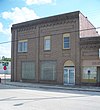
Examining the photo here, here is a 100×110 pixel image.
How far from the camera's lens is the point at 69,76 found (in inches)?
1057

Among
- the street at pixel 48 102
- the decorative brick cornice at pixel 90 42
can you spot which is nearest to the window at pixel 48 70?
the decorative brick cornice at pixel 90 42

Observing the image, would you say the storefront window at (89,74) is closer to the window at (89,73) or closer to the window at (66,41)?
the window at (89,73)

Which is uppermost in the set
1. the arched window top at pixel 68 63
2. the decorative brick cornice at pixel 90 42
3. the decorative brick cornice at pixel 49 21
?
the decorative brick cornice at pixel 49 21

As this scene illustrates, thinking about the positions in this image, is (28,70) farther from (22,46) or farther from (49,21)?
(49,21)

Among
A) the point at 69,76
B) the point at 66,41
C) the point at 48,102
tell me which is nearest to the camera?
the point at 48,102

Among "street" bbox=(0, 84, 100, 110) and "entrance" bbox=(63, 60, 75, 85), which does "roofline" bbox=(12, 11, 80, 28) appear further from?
"street" bbox=(0, 84, 100, 110)

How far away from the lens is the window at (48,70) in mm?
28334

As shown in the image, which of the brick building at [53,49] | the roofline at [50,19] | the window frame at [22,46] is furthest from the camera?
the window frame at [22,46]

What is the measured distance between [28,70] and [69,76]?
735 cm

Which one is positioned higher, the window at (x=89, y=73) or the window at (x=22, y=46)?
the window at (x=22, y=46)

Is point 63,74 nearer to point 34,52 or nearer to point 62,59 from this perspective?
point 62,59

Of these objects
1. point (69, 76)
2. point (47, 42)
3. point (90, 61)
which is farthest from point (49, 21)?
point (90, 61)

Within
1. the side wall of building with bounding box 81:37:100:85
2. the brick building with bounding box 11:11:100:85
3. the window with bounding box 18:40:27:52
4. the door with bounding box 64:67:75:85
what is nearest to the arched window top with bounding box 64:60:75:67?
the brick building with bounding box 11:11:100:85

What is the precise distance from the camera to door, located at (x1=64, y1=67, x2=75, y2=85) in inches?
1044
